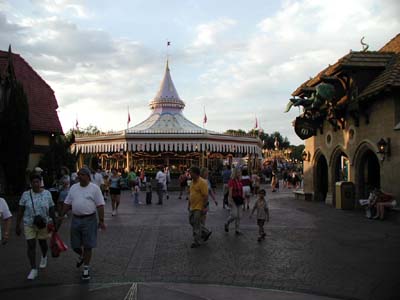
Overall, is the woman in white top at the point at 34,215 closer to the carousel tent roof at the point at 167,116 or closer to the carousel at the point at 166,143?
the carousel at the point at 166,143

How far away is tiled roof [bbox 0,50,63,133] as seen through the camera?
20906 millimetres

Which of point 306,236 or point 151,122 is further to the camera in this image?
point 151,122

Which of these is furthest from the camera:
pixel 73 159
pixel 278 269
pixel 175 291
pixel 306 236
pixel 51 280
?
pixel 73 159

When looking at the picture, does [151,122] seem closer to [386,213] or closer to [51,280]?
[386,213]

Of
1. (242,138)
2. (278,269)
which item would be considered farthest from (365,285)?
(242,138)

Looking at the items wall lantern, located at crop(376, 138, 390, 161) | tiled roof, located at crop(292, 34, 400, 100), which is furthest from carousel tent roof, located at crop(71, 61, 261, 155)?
wall lantern, located at crop(376, 138, 390, 161)

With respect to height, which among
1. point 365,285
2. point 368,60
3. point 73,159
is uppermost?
point 368,60

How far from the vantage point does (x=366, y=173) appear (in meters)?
17.7

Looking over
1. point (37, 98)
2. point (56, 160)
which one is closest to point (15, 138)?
point (56, 160)

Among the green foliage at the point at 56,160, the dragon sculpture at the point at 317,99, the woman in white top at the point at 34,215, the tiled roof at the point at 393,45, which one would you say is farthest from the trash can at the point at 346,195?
the woman in white top at the point at 34,215

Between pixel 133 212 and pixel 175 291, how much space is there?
1046cm

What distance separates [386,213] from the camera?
46.3ft

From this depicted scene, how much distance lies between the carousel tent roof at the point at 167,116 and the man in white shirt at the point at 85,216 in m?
28.5

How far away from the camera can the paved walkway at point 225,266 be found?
20.3ft
